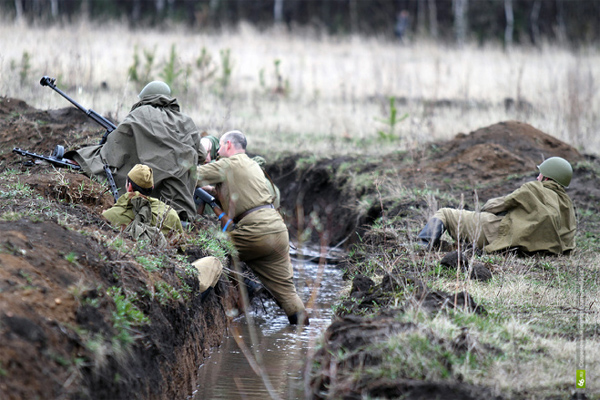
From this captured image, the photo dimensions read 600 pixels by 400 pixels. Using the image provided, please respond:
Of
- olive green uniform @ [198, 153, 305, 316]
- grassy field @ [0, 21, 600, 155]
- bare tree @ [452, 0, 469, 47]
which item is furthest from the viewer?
bare tree @ [452, 0, 469, 47]

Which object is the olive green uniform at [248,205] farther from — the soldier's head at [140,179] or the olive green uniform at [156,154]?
the soldier's head at [140,179]

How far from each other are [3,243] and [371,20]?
27.6 meters

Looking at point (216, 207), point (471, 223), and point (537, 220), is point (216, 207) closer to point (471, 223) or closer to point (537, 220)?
point (471, 223)

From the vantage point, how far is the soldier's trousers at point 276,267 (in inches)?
292

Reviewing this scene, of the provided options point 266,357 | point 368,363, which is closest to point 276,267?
point 266,357

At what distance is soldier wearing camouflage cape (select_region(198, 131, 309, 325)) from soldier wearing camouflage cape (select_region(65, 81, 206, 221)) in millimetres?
228

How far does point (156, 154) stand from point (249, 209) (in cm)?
117

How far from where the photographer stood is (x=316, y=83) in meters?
20.0

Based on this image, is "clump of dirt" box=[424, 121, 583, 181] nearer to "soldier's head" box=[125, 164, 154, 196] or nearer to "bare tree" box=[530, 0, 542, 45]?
"soldier's head" box=[125, 164, 154, 196]

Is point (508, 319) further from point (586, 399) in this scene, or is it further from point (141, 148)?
point (141, 148)

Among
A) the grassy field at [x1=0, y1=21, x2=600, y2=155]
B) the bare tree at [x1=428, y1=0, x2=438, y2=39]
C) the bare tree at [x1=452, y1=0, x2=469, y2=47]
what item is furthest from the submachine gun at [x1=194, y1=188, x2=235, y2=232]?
the bare tree at [x1=428, y1=0, x2=438, y2=39]

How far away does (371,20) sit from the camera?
29984mm

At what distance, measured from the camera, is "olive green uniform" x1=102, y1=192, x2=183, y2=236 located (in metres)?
5.92

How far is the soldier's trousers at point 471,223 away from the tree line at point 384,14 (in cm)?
2105
